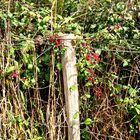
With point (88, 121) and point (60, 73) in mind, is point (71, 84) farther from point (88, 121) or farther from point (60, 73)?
point (88, 121)

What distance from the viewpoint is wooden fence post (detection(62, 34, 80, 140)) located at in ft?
10.2

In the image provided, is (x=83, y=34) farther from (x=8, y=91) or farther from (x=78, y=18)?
(x=8, y=91)

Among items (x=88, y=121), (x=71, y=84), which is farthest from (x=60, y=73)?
(x=88, y=121)

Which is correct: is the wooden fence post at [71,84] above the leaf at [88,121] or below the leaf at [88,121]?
above

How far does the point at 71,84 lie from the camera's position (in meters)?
3.14

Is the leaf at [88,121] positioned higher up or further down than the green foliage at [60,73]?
further down

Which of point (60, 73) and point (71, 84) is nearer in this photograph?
point (71, 84)

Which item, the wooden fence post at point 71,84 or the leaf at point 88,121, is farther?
the leaf at point 88,121

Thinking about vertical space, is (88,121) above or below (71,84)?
below

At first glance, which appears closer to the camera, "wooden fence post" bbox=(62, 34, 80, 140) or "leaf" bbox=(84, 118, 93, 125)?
A: "wooden fence post" bbox=(62, 34, 80, 140)

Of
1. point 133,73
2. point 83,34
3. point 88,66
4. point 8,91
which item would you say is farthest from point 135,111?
point 8,91

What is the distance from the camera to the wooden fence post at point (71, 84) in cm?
312

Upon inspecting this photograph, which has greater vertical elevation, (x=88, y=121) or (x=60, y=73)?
(x=60, y=73)

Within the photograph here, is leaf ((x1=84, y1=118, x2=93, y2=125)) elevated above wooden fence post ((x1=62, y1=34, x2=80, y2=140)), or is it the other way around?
wooden fence post ((x1=62, y1=34, x2=80, y2=140))
